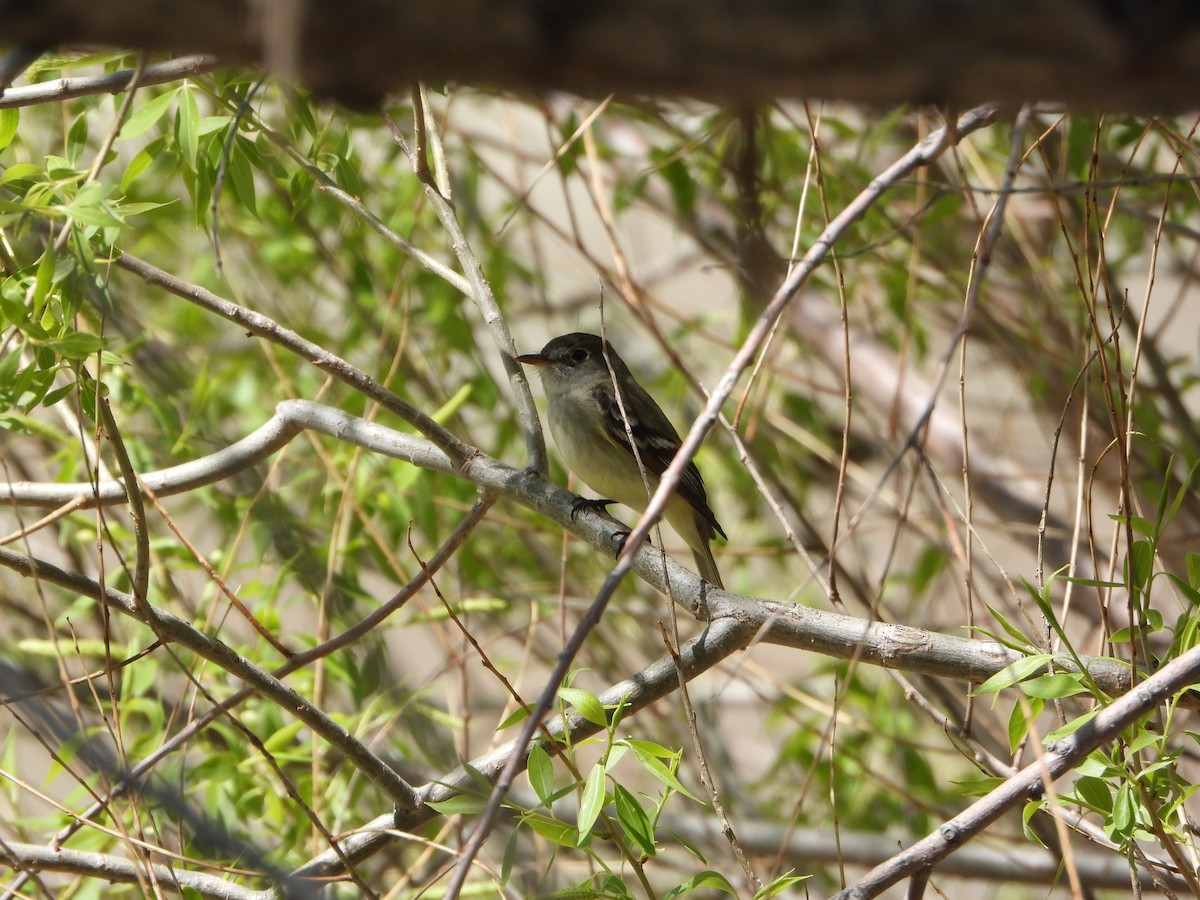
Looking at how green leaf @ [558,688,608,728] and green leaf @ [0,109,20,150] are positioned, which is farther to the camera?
green leaf @ [0,109,20,150]

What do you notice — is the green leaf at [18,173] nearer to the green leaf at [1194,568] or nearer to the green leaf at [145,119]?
the green leaf at [145,119]

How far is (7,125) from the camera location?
2645 mm

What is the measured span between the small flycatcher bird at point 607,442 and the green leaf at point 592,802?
2.53m

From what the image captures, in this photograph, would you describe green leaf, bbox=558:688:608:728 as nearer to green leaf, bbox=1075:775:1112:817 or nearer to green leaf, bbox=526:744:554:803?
green leaf, bbox=526:744:554:803

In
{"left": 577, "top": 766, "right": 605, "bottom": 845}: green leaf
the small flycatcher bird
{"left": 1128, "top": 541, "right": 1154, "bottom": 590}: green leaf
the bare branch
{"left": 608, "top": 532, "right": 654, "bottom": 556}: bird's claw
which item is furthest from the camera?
the small flycatcher bird

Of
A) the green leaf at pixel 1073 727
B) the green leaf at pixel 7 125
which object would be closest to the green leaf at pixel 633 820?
the green leaf at pixel 1073 727

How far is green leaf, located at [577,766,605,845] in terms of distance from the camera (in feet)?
6.66

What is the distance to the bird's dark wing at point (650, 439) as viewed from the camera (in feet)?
15.4

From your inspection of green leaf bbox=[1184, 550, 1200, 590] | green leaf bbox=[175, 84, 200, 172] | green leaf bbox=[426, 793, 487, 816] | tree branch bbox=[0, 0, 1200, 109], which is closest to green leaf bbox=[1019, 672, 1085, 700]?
green leaf bbox=[1184, 550, 1200, 590]

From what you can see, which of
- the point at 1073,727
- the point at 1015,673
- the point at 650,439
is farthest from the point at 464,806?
the point at 650,439

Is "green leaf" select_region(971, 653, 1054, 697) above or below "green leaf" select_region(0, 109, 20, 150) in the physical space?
below

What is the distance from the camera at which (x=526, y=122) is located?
301 inches

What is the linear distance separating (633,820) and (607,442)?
280cm

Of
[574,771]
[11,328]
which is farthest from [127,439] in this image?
[574,771]
